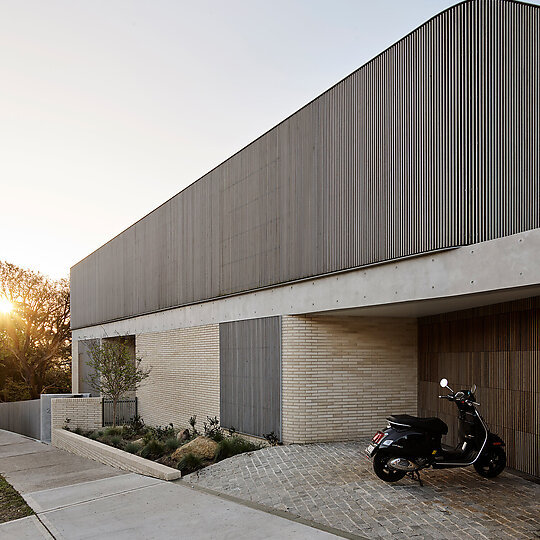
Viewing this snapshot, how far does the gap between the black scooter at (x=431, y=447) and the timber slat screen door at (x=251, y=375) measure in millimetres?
5058

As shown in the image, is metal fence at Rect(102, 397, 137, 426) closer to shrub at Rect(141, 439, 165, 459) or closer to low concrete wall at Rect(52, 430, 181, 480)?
low concrete wall at Rect(52, 430, 181, 480)

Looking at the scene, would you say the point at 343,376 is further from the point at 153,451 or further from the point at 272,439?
the point at 153,451

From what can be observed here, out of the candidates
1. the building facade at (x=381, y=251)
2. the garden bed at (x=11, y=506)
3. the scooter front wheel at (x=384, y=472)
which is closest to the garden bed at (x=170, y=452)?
the building facade at (x=381, y=251)

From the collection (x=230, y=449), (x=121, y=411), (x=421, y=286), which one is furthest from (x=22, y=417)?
(x=421, y=286)

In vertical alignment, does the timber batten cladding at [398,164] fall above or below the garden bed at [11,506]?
above

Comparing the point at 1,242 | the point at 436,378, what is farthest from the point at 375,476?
the point at 1,242

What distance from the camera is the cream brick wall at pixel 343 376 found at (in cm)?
1351

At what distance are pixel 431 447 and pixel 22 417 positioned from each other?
25939 millimetres

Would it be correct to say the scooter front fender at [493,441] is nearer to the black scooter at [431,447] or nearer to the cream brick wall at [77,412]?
the black scooter at [431,447]

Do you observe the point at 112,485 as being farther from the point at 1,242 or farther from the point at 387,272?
the point at 1,242

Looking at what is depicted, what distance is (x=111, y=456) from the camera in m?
14.3

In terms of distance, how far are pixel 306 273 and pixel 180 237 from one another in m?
8.48

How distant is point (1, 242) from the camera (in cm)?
4256

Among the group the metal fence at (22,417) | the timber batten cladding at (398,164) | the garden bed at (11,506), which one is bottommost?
the metal fence at (22,417)
